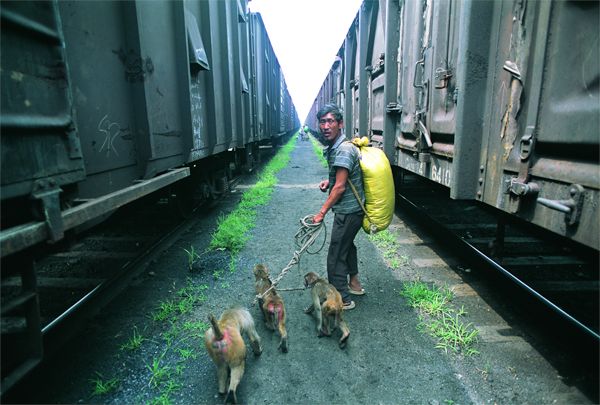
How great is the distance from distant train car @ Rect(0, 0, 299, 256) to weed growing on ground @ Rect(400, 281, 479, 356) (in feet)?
8.09

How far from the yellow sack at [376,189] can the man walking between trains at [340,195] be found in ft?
0.19

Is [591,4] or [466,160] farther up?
[591,4]

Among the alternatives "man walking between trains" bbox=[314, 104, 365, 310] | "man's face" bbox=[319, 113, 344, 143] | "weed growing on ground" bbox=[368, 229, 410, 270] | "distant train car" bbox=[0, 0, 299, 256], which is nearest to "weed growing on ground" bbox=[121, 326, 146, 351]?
"distant train car" bbox=[0, 0, 299, 256]

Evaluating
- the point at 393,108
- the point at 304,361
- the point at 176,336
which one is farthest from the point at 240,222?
the point at 304,361

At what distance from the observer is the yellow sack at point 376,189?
3.18 meters

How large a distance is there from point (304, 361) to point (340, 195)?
1.30 metres

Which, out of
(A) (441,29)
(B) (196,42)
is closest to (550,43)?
(A) (441,29)

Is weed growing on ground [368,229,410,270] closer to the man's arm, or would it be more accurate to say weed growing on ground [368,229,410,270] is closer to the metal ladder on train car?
the man's arm

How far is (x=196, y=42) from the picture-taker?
452 centimetres

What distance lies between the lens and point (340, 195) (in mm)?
3113

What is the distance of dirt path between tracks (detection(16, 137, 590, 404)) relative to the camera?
2.32 meters

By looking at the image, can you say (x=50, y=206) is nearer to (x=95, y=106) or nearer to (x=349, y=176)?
(x=95, y=106)

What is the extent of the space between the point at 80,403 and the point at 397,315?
94.8 inches

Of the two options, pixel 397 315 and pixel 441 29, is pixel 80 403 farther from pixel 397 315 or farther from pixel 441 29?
pixel 441 29
